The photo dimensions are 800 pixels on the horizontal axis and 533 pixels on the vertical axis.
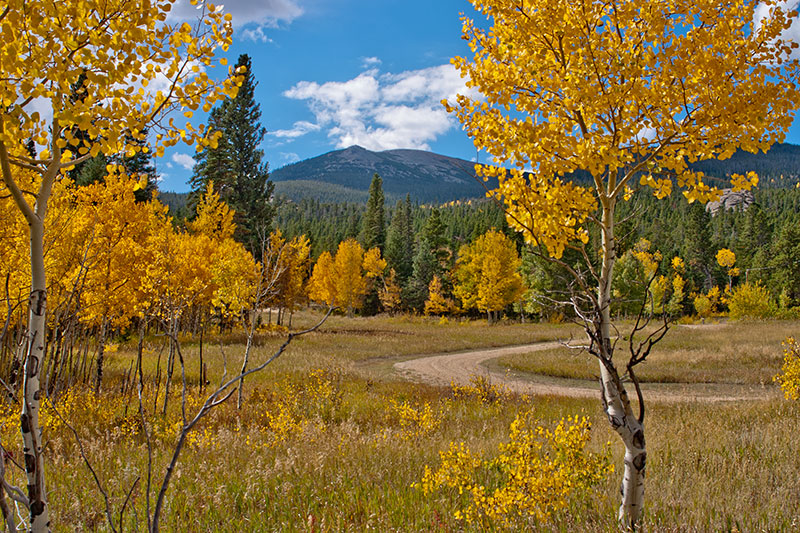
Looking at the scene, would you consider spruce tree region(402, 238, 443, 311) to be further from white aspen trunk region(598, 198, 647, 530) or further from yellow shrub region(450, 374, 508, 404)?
white aspen trunk region(598, 198, 647, 530)

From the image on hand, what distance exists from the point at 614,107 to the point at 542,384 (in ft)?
47.2

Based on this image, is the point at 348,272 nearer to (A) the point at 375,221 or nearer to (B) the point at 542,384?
(A) the point at 375,221

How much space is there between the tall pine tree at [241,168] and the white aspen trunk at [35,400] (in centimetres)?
2939

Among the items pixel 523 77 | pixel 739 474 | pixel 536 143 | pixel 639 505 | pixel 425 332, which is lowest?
pixel 425 332

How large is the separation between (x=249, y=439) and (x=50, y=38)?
5.83 metres

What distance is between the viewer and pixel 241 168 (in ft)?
110

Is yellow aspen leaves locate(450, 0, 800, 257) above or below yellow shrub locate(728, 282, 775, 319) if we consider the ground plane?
above

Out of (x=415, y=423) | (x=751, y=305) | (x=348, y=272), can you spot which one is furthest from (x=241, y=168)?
(x=751, y=305)

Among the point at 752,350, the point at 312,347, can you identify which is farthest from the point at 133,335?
the point at 752,350

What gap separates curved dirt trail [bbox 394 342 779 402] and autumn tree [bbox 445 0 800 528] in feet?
32.4

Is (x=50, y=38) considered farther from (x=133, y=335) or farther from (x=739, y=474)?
(x=133, y=335)

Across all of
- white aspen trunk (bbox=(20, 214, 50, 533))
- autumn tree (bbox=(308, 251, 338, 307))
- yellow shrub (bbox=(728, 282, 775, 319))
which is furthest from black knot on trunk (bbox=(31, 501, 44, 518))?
yellow shrub (bbox=(728, 282, 775, 319))

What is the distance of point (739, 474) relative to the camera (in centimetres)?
430

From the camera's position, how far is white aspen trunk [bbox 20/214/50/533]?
171 centimetres
